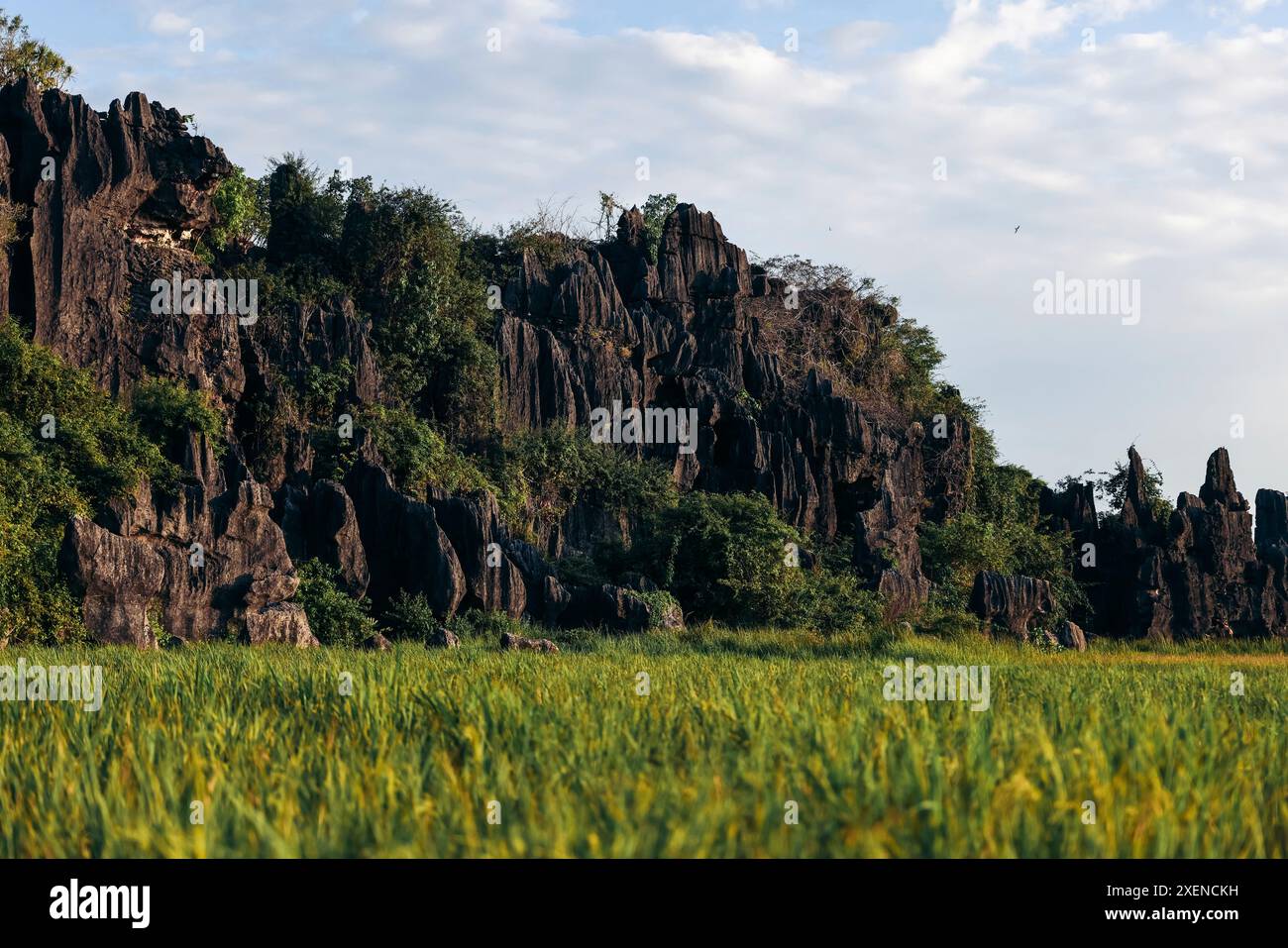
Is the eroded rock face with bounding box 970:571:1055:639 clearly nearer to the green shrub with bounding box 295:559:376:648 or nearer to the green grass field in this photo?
the green shrub with bounding box 295:559:376:648

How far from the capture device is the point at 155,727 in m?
7.61

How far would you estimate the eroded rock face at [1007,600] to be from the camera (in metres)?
30.1

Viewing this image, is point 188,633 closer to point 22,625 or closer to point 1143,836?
point 22,625

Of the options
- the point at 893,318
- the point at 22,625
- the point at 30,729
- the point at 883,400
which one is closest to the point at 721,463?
the point at 883,400

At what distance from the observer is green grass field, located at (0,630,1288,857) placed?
Result: 15.0 feet

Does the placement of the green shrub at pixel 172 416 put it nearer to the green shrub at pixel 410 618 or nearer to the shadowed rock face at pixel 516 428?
the shadowed rock face at pixel 516 428

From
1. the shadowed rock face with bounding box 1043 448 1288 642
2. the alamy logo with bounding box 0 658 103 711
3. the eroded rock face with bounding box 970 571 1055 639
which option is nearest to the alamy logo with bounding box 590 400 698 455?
the eroded rock face with bounding box 970 571 1055 639

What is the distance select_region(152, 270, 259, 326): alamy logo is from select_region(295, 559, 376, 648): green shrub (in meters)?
9.25

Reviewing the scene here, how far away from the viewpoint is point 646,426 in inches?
1549

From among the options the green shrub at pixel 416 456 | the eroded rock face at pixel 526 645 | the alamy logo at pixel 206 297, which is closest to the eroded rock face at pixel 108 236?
the alamy logo at pixel 206 297

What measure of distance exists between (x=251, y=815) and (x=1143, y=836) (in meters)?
3.56

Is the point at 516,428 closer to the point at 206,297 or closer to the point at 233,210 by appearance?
the point at 206,297
